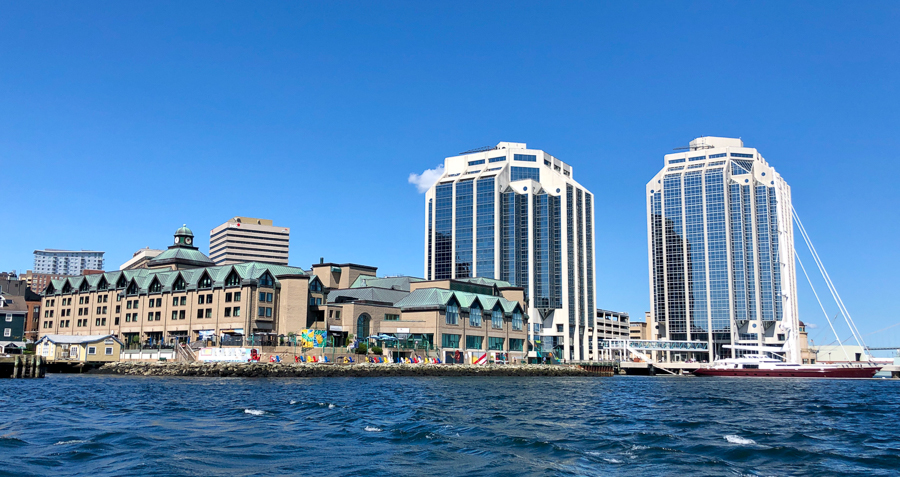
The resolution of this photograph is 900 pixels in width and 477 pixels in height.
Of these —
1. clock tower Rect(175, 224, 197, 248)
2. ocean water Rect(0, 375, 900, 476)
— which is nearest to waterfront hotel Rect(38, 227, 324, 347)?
clock tower Rect(175, 224, 197, 248)

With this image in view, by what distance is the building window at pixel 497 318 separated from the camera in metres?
166

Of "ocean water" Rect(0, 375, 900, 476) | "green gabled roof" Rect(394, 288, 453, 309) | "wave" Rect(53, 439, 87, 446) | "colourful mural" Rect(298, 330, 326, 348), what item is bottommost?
"ocean water" Rect(0, 375, 900, 476)

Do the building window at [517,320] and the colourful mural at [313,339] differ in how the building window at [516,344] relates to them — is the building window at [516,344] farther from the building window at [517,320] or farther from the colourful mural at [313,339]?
the colourful mural at [313,339]

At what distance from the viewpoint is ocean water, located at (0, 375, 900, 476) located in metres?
26.8

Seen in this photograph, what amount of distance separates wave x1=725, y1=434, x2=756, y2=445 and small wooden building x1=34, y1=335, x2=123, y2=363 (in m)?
110

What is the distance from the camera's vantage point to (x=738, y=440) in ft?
112

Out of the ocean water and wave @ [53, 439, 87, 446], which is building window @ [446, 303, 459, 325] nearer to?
the ocean water

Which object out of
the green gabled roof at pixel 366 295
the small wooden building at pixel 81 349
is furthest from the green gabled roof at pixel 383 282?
the small wooden building at pixel 81 349

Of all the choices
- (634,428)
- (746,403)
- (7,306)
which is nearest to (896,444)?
(634,428)

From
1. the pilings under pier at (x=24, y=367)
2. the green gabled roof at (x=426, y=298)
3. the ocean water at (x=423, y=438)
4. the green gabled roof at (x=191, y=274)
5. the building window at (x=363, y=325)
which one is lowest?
the ocean water at (x=423, y=438)

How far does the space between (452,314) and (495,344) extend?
1763 cm

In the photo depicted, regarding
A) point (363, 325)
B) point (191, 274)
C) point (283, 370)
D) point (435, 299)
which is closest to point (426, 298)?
point (435, 299)

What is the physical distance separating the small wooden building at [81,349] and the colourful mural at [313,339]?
100ft

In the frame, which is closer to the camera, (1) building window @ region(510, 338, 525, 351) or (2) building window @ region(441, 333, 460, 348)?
(2) building window @ region(441, 333, 460, 348)
